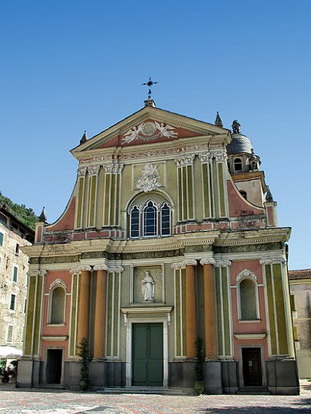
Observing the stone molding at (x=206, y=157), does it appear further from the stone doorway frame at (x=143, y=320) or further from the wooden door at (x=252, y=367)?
the wooden door at (x=252, y=367)

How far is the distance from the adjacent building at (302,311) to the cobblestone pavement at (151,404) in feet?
62.4

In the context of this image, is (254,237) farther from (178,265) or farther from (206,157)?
(206,157)

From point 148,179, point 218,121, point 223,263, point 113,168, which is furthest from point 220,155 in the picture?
point 113,168

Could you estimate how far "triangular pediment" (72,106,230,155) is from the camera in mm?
25281

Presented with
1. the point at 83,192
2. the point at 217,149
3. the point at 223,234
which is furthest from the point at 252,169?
the point at 83,192

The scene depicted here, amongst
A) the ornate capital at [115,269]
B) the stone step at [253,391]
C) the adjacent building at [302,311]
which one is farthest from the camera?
the adjacent building at [302,311]

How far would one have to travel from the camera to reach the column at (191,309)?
2114 centimetres

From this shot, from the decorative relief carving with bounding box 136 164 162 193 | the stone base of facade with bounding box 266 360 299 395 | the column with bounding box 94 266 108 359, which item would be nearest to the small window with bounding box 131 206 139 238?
the decorative relief carving with bounding box 136 164 162 193

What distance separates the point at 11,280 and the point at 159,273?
1905 cm

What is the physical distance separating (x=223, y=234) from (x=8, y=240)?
22.0 meters

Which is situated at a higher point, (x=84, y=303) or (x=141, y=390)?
(x=84, y=303)

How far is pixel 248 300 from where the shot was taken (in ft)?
73.0

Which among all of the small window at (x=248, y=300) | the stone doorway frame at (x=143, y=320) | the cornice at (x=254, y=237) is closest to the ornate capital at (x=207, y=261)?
the cornice at (x=254, y=237)

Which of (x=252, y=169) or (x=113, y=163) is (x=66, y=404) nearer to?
(x=113, y=163)
